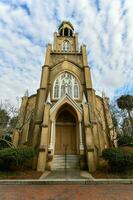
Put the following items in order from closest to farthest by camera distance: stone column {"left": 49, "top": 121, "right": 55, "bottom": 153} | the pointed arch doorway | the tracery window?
stone column {"left": 49, "top": 121, "right": 55, "bottom": 153}, the pointed arch doorway, the tracery window

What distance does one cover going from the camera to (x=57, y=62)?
62.7ft

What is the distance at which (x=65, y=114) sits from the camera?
16.5 metres

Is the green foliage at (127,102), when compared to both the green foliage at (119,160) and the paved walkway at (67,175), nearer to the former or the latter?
the green foliage at (119,160)

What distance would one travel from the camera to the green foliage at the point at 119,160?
10.1 metres

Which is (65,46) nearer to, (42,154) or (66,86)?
(66,86)

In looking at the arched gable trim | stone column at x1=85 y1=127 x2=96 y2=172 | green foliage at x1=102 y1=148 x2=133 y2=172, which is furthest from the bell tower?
green foliage at x1=102 y1=148 x2=133 y2=172

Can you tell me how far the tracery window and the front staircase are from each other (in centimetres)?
Result: 643

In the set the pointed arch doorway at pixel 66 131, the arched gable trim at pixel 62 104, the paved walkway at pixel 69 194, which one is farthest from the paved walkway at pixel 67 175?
the arched gable trim at pixel 62 104

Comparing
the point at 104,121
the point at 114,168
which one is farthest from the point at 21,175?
the point at 104,121

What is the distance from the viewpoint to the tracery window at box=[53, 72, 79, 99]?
17.1 metres

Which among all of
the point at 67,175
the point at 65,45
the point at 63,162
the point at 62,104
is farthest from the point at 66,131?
the point at 65,45

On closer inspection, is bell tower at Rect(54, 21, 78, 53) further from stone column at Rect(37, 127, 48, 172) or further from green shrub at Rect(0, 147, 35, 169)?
green shrub at Rect(0, 147, 35, 169)

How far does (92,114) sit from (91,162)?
16.6ft

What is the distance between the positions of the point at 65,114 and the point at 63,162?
16.9 ft
